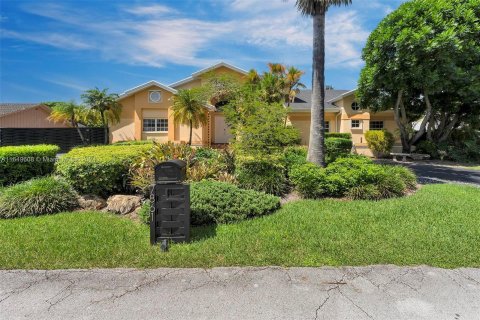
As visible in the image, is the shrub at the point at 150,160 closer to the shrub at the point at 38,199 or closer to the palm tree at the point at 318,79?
the shrub at the point at 38,199

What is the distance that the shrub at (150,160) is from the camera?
260 inches

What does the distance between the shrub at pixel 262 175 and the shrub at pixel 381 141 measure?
1457 cm

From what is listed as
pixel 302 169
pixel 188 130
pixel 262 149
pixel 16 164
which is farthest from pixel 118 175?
pixel 188 130

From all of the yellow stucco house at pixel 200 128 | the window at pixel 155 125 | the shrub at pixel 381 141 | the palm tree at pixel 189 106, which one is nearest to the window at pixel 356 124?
the yellow stucco house at pixel 200 128

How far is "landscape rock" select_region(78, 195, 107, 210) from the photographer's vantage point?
6359 millimetres

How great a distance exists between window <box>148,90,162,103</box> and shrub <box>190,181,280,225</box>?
51.3 ft

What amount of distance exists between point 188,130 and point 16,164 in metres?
13.2

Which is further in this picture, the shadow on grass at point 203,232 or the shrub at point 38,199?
the shrub at point 38,199

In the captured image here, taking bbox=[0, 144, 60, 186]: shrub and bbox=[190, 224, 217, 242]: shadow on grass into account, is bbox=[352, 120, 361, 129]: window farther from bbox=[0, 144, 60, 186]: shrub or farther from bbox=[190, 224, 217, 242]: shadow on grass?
bbox=[0, 144, 60, 186]: shrub

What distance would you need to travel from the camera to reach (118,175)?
7.01 metres

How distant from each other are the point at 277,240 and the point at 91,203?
4.60 m

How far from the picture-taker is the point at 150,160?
751cm

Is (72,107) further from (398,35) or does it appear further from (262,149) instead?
(398,35)

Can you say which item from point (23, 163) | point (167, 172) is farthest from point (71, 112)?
point (167, 172)
